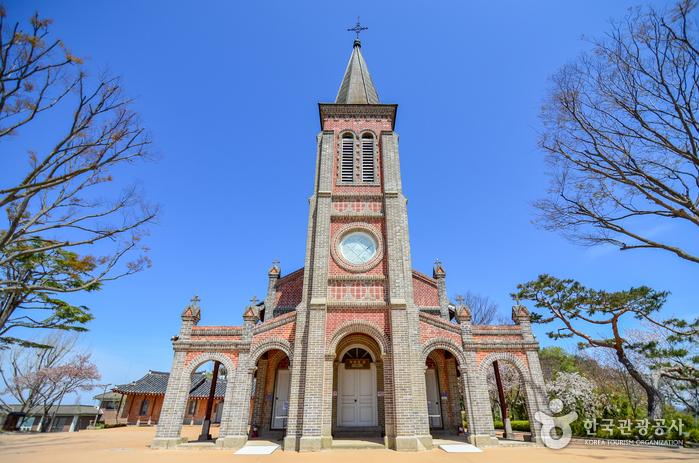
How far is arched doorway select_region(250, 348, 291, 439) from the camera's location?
1486 centimetres

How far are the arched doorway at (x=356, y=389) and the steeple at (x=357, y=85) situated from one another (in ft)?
44.4

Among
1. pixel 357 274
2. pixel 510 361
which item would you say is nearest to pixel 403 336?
pixel 357 274

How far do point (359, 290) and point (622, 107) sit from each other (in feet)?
33.1

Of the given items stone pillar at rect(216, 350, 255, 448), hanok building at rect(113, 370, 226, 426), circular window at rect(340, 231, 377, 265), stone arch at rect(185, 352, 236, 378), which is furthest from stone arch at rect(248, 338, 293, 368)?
hanok building at rect(113, 370, 226, 426)

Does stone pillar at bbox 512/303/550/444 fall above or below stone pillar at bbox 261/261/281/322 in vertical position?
below

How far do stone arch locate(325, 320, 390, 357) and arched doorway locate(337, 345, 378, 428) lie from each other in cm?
238

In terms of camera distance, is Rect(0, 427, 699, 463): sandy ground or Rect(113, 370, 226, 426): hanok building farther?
Rect(113, 370, 226, 426): hanok building

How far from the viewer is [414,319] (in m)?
12.7

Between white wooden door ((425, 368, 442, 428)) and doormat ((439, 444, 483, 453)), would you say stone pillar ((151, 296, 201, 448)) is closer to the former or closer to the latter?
doormat ((439, 444, 483, 453))

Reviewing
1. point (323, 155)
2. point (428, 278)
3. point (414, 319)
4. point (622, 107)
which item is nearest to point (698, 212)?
point (622, 107)

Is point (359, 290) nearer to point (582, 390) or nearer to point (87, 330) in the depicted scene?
point (582, 390)

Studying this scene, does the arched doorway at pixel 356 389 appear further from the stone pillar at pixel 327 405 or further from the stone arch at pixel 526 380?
the stone arch at pixel 526 380

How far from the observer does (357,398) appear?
14352mm

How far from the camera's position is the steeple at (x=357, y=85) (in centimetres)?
1931
